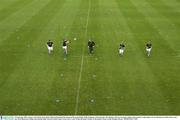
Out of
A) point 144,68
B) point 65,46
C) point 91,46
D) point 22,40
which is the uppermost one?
point 65,46

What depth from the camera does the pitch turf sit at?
25.5 meters

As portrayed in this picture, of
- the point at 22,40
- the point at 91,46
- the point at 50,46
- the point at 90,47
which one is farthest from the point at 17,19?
the point at 91,46

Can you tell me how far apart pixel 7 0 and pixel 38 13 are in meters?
14.3

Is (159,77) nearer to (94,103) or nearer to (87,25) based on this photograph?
(94,103)

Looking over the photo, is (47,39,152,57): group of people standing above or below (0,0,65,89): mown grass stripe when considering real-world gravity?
above

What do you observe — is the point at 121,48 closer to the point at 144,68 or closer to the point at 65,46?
the point at 144,68

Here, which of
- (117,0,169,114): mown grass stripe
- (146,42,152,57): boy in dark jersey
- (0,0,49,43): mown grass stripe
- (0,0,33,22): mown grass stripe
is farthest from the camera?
(0,0,33,22): mown grass stripe

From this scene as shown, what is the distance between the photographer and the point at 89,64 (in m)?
33.0

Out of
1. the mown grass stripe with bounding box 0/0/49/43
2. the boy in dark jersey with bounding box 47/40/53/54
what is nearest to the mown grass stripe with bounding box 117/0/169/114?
the boy in dark jersey with bounding box 47/40/53/54

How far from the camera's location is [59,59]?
34.4 m

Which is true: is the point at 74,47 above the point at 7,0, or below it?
above

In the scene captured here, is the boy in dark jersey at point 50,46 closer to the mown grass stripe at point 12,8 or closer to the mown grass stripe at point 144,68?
the mown grass stripe at point 144,68

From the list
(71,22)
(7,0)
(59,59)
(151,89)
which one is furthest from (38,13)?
(151,89)

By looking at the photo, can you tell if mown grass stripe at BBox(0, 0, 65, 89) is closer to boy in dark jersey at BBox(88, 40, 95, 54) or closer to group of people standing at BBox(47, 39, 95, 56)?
group of people standing at BBox(47, 39, 95, 56)
